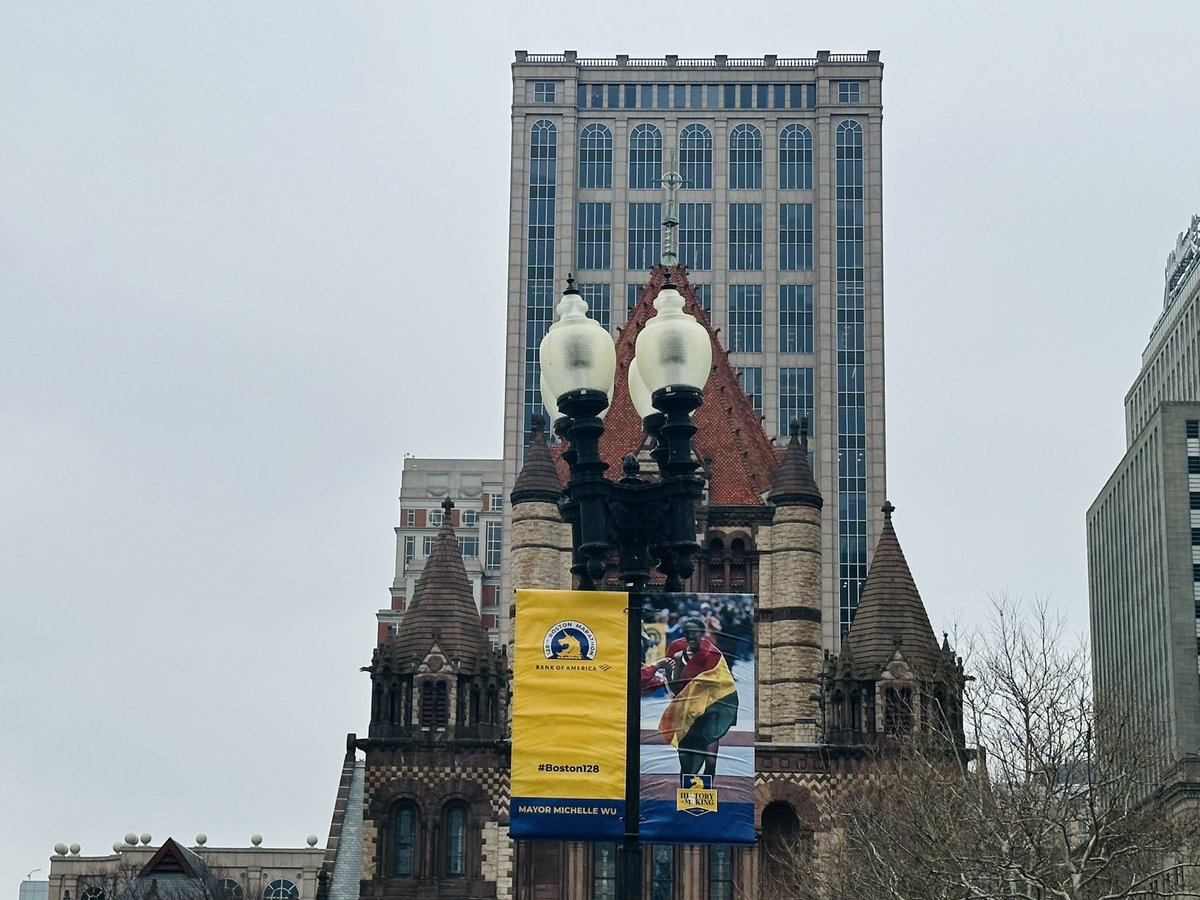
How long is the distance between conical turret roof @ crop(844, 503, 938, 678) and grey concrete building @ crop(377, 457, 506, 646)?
101 m

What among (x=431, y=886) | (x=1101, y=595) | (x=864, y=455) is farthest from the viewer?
(x=1101, y=595)

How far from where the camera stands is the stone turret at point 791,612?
72.6m

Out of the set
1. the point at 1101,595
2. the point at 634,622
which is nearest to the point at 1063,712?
the point at 634,622

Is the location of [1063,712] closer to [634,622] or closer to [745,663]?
[745,663]

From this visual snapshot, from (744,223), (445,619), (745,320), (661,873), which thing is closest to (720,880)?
(661,873)

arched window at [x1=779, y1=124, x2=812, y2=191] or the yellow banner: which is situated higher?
arched window at [x1=779, y1=124, x2=812, y2=191]

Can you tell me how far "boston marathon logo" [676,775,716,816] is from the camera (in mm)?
28609

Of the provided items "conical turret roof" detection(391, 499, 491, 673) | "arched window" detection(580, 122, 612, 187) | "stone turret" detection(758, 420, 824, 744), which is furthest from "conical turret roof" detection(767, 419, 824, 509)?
"arched window" detection(580, 122, 612, 187)

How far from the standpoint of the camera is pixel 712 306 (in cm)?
14625

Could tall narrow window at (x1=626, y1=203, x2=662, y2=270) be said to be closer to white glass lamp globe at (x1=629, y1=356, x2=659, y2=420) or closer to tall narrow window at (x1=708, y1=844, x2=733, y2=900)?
tall narrow window at (x1=708, y1=844, x2=733, y2=900)

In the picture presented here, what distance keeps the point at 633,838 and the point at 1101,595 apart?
157 metres

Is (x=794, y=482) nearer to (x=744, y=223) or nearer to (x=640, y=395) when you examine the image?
(x=640, y=395)

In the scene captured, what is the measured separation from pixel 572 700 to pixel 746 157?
124m

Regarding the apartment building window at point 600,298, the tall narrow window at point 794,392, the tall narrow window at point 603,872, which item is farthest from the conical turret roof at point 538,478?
the apartment building window at point 600,298
